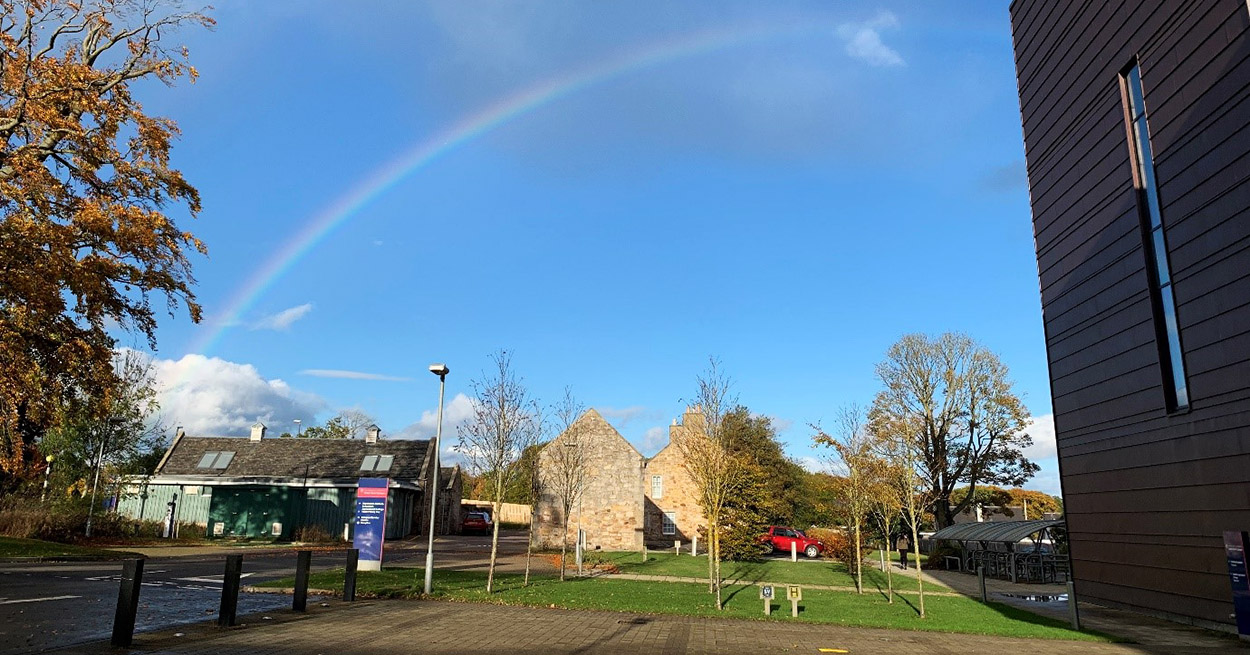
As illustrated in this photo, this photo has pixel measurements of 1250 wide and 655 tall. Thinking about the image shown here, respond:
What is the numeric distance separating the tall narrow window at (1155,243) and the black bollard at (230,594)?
19.4 m

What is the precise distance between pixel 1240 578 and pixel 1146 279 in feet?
24.9

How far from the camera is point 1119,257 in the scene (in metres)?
18.9

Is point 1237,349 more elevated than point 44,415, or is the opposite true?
point 1237,349

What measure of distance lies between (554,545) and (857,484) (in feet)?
76.5

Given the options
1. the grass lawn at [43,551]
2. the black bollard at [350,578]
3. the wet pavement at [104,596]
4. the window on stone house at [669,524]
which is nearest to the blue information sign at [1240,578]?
the black bollard at [350,578]

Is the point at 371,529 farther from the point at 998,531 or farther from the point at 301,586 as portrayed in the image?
the point at 998,531

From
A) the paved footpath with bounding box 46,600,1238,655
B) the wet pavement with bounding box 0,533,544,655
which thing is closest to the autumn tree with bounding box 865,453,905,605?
the paved footpath with bounding box 46,600,1238,655

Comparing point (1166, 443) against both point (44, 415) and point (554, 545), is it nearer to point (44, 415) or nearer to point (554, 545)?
point (44, 415)

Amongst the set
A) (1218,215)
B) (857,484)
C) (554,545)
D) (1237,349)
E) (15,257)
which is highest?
(1218,215)

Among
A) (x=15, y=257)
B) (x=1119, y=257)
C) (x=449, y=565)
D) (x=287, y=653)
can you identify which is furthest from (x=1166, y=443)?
(x=15, y=257)

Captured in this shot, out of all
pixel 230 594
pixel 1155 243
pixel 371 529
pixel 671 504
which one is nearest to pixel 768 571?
pixel 371 529

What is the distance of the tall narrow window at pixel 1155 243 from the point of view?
16788mm

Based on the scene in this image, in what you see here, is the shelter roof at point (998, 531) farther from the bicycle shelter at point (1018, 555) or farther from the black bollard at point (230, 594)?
the black bollard at point (230, 594)

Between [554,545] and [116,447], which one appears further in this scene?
[554,545]
